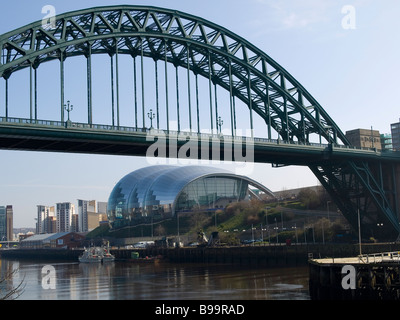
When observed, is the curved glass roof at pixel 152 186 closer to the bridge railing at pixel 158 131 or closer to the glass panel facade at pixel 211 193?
the glass panel facade at pixel 211 193

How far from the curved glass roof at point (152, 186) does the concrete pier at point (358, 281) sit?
122m

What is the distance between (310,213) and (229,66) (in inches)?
2307

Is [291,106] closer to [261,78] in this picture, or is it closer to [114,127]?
[261,78]

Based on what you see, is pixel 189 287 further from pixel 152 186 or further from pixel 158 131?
pixel 152 186

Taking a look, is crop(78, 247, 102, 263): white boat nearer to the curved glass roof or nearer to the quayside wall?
the quayside wall

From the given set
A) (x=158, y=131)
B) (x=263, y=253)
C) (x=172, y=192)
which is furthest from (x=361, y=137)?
(x=172, y=192)

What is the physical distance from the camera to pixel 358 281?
157 ft

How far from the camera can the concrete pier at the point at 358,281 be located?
152ft

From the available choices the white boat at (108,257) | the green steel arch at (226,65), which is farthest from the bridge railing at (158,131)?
the white boat at (108,257)

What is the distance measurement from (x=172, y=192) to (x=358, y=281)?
126820 millimetres

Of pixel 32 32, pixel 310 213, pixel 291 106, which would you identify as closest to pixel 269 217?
pixel 310 213

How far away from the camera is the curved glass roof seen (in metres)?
175

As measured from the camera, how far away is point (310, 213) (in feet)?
426
